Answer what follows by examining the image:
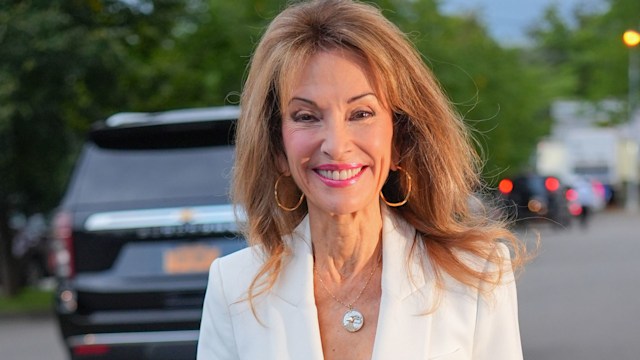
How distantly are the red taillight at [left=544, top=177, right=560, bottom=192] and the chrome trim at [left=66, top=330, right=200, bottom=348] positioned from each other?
98.3 feet

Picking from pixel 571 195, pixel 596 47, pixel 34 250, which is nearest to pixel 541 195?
pixel 571 195

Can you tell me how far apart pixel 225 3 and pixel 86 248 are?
721 inches

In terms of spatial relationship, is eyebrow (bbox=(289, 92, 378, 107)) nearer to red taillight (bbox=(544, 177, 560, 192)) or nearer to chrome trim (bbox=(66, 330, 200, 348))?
chrome trim (bbox=(66, 330, 200, 348))

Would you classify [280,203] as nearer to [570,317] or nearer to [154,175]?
[154,175]

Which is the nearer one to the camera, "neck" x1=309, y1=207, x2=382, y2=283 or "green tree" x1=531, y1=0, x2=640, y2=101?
"neck" x1=309, y1=207, x2=382, y2=283

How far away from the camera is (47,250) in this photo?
24.8 metres

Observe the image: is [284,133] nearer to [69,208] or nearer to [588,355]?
[69,208]

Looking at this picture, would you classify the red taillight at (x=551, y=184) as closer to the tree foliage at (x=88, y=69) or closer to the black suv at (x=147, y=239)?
the tree foliage at (x=88, y=69)

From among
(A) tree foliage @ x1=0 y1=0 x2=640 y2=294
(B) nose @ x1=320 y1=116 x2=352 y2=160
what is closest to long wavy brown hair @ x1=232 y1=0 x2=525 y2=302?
(B) nose @ x1=320 y1=116 x2=352 y2=160

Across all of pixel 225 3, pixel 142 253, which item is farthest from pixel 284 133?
pixel 225 3

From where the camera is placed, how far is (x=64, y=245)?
7.23 metres

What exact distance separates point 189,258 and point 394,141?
4103 mm

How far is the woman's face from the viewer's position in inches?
112

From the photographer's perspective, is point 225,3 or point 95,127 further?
point 225,3
